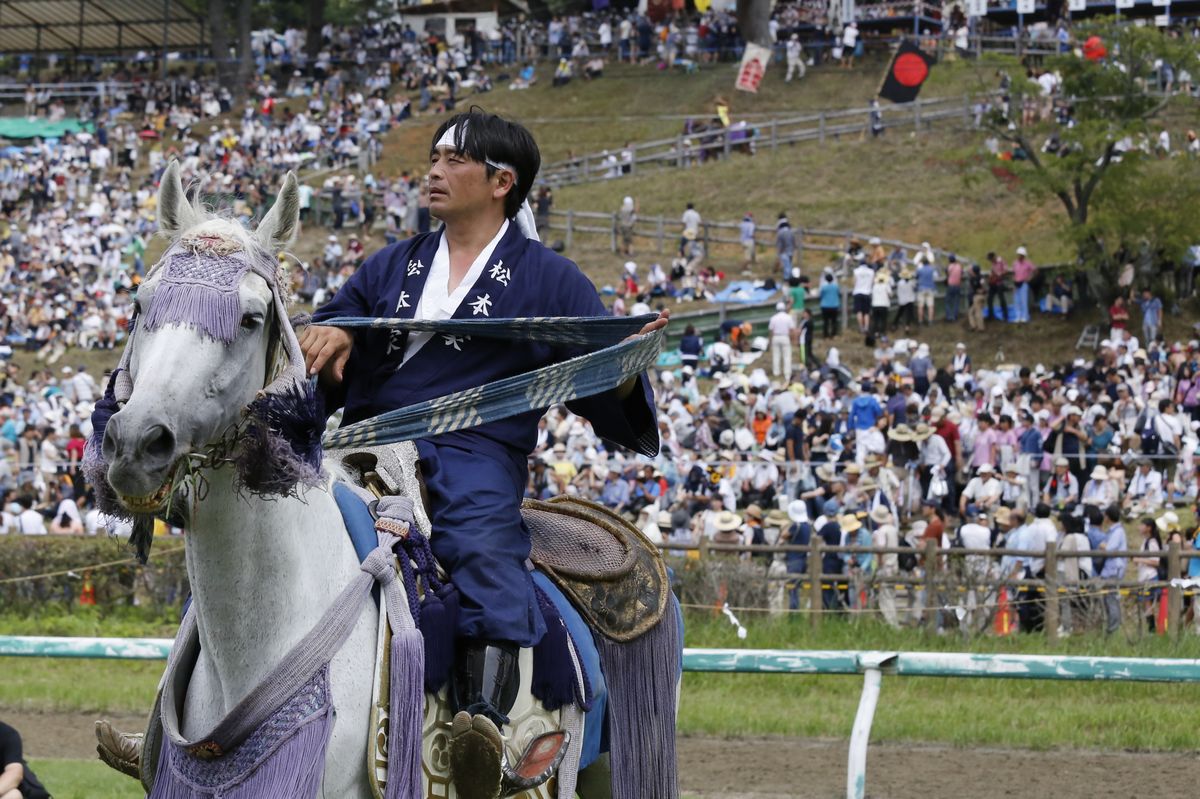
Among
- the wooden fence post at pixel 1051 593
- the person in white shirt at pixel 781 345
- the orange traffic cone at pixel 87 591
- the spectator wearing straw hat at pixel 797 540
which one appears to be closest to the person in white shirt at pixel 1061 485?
the spectator wearing straw hat at pixel 797 540

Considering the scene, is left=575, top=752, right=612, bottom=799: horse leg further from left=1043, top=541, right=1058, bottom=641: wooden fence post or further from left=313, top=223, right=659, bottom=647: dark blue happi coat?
left=1043, top=541, right=1058, bottom=641: wooden fence post

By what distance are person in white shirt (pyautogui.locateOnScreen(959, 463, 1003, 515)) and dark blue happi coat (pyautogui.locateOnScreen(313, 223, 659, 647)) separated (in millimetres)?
12820

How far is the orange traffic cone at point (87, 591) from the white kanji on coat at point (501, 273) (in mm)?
12631

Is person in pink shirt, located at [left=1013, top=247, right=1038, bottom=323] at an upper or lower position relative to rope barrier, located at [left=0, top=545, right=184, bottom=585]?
upper

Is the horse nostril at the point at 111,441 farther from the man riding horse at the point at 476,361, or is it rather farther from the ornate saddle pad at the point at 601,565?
the ornate saddle pad at the point at 601,565

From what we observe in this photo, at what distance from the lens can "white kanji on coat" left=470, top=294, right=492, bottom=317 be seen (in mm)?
5930

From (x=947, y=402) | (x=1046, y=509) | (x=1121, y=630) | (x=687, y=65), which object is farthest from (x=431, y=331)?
(x=687, y=65)

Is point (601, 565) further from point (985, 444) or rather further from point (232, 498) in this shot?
point (985, 444)

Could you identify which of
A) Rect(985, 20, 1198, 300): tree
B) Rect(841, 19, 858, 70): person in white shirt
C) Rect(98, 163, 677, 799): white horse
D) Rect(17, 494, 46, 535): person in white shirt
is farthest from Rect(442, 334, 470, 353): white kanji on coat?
Rect(841, 19, 858, 70): person in white shirt

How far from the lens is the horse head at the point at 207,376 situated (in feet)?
14.3

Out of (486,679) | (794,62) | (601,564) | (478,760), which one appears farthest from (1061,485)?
(794,62)

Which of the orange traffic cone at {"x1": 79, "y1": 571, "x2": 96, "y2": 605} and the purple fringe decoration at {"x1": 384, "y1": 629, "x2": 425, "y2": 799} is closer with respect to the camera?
the purple fringe decoration at {"x1": 384, "y1": 629, "x2": 425, "y2": 799}

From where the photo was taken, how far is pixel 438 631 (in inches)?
212

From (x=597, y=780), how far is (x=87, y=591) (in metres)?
12.1
